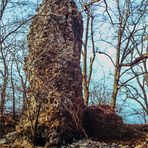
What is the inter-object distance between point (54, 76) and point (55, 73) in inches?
6.9

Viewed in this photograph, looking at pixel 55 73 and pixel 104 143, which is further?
pixel 55 73

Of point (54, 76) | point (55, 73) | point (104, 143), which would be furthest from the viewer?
point (55, 73)

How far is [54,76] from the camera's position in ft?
39.9

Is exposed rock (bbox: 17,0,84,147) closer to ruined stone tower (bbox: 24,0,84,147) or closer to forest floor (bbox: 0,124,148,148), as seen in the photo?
ruined stone tower (bbox: 24,0,84,147)

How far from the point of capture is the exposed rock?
38.5 feet

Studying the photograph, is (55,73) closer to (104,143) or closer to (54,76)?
(54,76)

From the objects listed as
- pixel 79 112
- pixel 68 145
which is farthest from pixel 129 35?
pixel 68 145

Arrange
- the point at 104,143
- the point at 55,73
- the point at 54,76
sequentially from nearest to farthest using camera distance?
the point at 104,143 < the point at 54,76 < the point at 55,73

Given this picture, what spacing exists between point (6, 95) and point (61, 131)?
2020 millimetres

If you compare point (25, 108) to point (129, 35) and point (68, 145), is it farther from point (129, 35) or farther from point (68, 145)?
point (129, 35)

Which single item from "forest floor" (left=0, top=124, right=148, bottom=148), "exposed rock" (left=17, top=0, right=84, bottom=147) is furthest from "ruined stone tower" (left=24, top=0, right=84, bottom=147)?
"forest floor" (left=0, top=124, right=148, bottom=148)

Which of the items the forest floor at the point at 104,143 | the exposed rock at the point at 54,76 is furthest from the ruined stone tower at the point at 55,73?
the forest floor at the point at 104,143

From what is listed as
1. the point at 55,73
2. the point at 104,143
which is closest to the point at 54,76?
the point at 55,73

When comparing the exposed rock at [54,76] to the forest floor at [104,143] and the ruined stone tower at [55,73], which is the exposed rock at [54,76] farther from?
the forest floor at [104,143]
